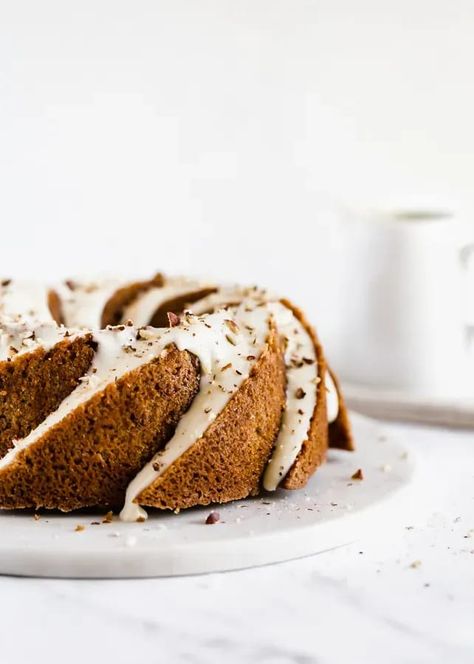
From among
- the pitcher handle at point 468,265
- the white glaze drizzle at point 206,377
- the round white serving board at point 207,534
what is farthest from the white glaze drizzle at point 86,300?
the pitcher handle at point 468,265

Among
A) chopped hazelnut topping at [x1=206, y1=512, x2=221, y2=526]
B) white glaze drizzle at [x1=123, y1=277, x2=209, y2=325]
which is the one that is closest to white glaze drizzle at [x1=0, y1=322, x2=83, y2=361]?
chopped hazelnut topping at [x1=206, y1=512, x2=221, y2=526]

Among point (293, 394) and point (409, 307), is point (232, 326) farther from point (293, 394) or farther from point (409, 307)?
point (409, 307)

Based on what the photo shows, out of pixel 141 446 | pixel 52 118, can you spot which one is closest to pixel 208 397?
pixel 141 446

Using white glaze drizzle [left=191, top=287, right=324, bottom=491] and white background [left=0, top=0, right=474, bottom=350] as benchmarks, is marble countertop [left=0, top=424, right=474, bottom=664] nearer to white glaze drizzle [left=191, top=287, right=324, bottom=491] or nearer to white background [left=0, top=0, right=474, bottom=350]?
white glaze drizzle [left=191, top=287, right=324, bottom=491]

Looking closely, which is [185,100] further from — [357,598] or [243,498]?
[357,598]

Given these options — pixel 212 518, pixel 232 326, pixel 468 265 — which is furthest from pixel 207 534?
pixel 468 265

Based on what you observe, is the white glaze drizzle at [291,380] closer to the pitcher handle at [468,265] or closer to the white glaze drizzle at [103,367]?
the white glaze drizzle at [103,367]
